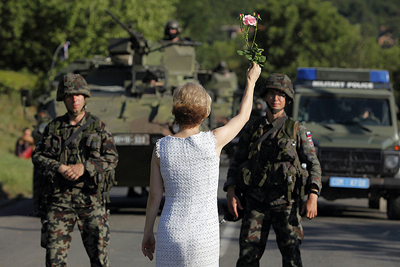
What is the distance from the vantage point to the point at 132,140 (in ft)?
34.8

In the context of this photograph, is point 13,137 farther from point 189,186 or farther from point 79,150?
point 189,186

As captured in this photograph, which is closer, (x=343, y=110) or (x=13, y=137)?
(x=343, y=110)

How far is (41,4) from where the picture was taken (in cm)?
3070

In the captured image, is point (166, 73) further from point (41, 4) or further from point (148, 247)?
point (41, 4)

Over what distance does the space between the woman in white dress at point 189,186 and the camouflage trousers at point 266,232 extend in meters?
1.54

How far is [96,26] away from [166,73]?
1845 cm

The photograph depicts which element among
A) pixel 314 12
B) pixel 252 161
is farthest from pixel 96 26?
pixel 314 12

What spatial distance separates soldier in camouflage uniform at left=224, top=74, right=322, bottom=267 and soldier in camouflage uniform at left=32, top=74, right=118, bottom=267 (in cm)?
105

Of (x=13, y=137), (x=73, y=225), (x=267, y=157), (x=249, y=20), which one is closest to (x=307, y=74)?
(x=267, y=157)

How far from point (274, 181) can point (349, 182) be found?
216 inches

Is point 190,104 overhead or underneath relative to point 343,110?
overhead

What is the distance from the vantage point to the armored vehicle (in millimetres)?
10703

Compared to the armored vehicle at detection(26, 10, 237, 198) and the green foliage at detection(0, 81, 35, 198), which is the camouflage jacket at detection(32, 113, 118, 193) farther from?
the green foliage at detection(0, 81, 35, 198)

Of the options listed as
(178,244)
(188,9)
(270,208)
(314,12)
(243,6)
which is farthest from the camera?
(243,6)
